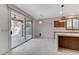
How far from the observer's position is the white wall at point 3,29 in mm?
4464

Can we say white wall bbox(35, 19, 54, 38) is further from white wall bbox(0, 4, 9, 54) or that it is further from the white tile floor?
white wall bbox(0, 4, 9, 54)

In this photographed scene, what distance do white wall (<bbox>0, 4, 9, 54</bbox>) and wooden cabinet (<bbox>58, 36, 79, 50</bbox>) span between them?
2.51 m

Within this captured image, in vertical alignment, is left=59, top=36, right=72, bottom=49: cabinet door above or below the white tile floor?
above

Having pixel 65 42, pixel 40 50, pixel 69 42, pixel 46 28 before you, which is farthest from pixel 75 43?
pixel 40 50

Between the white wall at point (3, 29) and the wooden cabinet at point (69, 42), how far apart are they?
2508 mm

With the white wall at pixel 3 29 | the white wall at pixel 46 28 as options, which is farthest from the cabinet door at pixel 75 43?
the white wall at pixel 3 29

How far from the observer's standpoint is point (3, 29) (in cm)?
461

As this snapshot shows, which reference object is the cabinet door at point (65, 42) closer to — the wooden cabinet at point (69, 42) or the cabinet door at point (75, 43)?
the wooden cabinet at point (69, 42)

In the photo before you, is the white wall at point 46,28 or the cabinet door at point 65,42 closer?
the cabinet door at point 65,42

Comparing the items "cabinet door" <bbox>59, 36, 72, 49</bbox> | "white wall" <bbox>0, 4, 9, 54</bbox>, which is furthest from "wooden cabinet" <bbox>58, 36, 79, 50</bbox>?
"white wall" <bbox>0, 4, 9, 54</bbox>

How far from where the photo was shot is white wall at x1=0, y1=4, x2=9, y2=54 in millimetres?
4464
